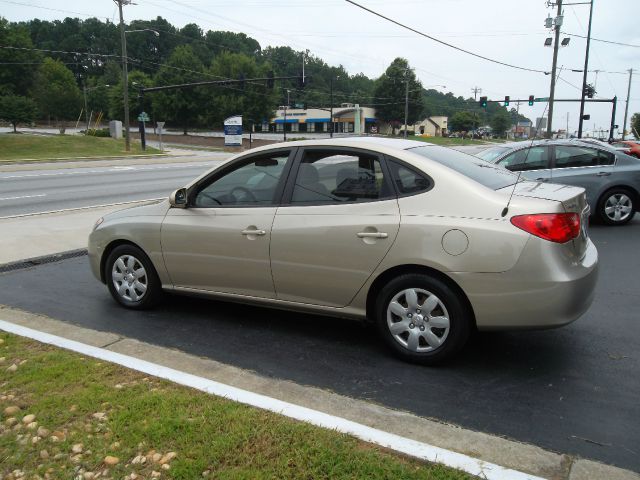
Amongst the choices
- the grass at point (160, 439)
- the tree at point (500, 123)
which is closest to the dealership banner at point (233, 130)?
the grass at point (160, 439)

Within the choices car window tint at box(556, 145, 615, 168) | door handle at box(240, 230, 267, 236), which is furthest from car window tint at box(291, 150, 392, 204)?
car window tint at box(556, 145, 615, 168)

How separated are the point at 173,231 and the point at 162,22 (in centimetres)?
11393

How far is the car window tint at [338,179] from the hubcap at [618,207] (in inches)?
283

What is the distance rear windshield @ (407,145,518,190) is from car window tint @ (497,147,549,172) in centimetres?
530

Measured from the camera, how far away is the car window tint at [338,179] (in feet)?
13.1

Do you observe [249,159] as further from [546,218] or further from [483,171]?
[546,218]

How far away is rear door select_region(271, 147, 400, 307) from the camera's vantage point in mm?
3844

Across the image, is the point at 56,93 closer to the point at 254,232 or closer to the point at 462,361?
the point at 254,232

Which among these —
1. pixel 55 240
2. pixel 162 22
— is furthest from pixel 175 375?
pixel 162 22

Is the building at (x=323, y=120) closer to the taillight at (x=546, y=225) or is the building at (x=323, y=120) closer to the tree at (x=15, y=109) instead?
the tree at (x=15, y=109)

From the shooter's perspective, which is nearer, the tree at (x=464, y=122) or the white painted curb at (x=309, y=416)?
the white painted curb at (x=309, y=416)

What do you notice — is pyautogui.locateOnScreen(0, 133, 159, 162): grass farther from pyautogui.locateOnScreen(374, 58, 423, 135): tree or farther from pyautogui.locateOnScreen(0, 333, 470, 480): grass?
pyautogui.locateOnScreen(374, 58, 423, 135): tree

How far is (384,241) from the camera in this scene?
3.77m

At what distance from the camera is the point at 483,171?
419 cm
